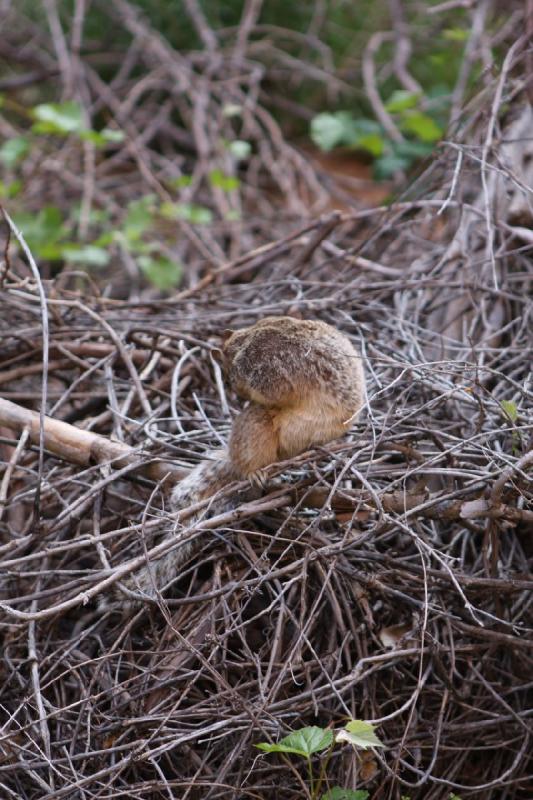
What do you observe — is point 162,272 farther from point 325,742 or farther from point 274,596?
point 325,742

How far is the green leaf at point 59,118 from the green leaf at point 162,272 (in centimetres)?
89

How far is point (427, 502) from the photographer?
2.67 m

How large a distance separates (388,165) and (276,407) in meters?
3.40

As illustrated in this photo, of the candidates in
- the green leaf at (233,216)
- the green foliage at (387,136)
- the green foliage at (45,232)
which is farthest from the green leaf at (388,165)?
the green foliage at (45,232)

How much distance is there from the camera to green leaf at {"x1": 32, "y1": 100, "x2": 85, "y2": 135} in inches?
204

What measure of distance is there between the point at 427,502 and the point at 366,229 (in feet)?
10.7

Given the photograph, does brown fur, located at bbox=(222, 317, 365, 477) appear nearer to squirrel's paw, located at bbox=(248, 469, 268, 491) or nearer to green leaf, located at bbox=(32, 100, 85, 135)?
squirrel's paw, located at bbox=(248, 469, 268, 491)

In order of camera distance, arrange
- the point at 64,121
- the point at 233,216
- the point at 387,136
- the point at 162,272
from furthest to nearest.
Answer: the point at 387,136, the point at 233,216, the point at 64,121, the point at 162,272

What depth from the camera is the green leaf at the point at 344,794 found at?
2.43 metres

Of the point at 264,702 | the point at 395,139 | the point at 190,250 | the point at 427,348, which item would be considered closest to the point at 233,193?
the point at 190,250

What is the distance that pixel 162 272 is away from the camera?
199 inches

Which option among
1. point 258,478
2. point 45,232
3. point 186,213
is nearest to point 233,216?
point 186,213

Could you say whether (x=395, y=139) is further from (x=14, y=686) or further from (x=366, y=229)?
(x=14, y=686)

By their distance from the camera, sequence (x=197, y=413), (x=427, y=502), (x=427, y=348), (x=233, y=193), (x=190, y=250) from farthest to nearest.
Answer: (x=233, y=193) → (x=190, y=250) → (x=427, y=348) → (x=197, y=413) → (x=427, y=502)
